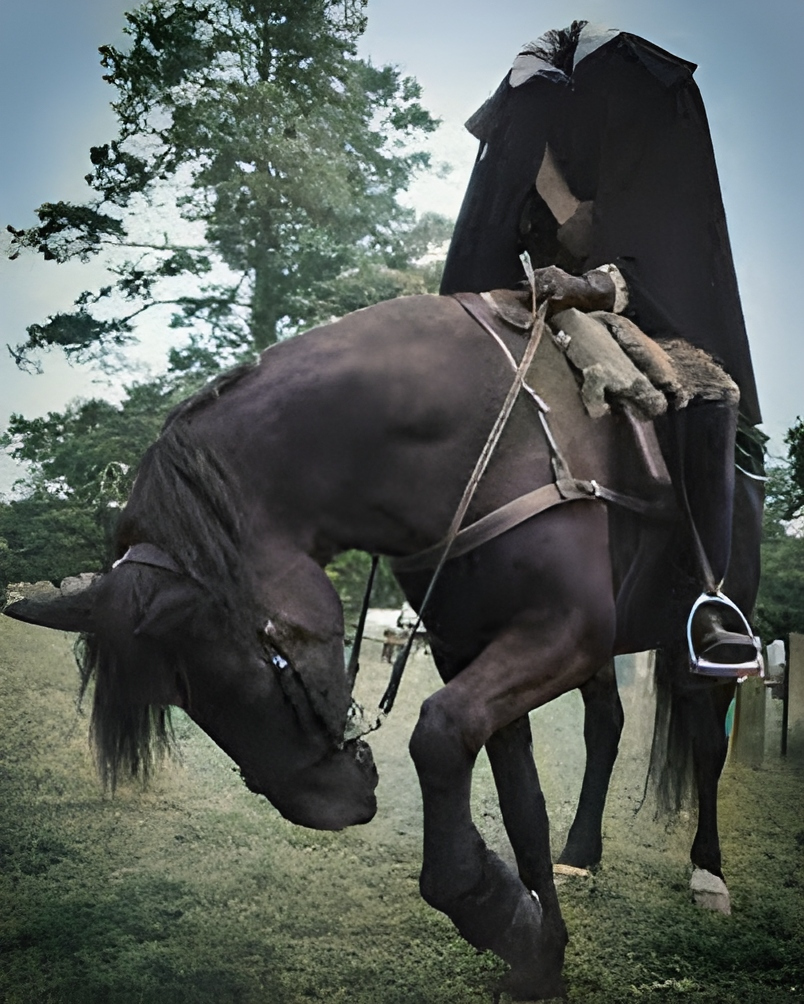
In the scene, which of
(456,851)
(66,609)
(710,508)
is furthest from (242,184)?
(456,851)

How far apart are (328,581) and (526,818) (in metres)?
0.67

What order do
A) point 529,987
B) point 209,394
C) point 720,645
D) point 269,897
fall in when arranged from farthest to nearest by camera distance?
1. point 269,897
2. point 720,645
3. point 529,987
4. point 209,394

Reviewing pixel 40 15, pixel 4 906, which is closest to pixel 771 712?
pixel 4 906

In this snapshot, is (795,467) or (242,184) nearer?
(242,184)

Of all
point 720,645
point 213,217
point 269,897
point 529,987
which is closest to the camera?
point 529,987

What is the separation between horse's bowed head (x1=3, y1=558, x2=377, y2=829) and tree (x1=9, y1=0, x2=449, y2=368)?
0.95 metres

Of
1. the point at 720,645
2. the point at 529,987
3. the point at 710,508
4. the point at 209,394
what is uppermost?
the point at 209,394

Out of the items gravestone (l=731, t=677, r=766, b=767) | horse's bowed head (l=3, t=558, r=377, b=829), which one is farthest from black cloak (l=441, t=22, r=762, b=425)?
horse's bowed head (l=3, t=558, r=377, b=829)

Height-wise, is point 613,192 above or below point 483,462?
above

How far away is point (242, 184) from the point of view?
2.43 metres

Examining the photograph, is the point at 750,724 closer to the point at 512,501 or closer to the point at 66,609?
the point at 512,501

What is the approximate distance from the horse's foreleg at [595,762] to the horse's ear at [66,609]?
132cm

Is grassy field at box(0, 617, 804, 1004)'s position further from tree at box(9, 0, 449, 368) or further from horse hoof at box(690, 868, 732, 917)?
tree at box(9, 0, 449, 368)

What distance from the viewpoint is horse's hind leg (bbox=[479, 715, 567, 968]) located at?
1828 mm
